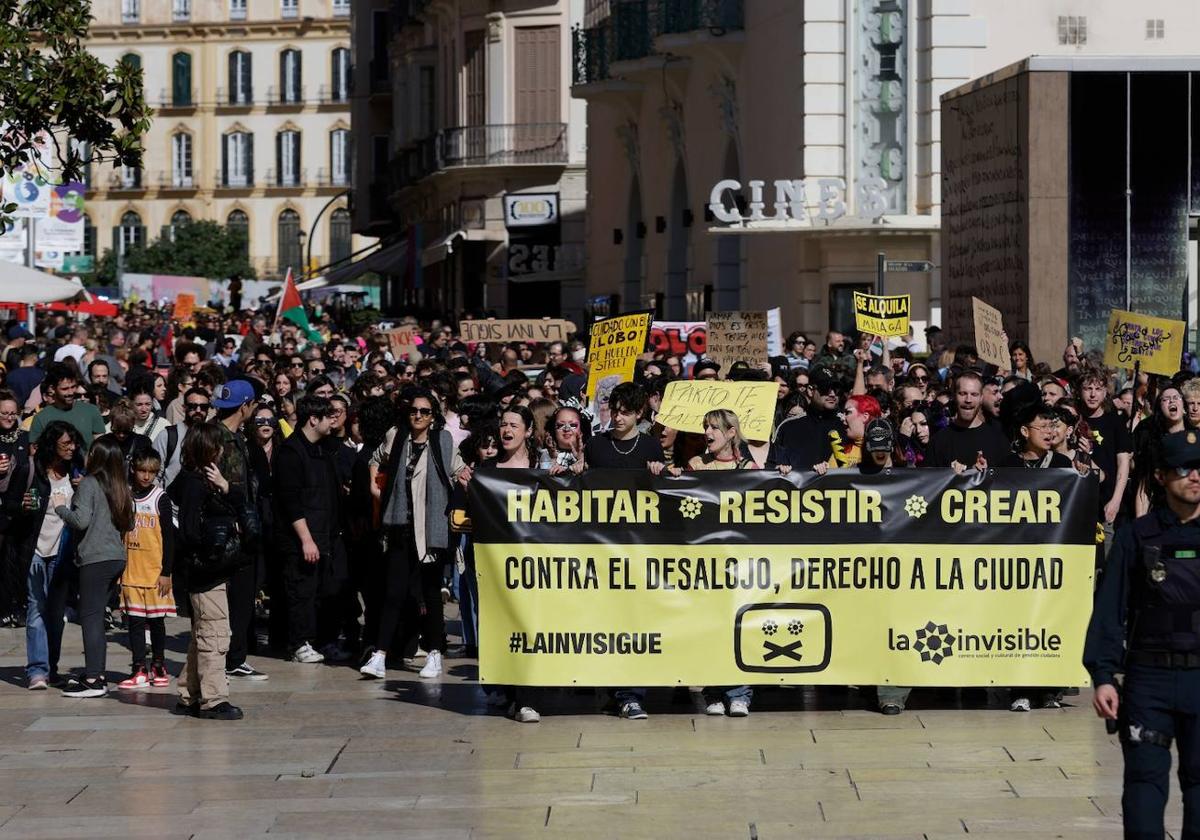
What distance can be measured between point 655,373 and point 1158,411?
585 cm

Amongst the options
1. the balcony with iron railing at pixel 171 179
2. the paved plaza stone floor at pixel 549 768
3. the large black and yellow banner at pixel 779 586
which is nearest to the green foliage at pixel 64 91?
the paved plaza stone floor at pixel 549 768

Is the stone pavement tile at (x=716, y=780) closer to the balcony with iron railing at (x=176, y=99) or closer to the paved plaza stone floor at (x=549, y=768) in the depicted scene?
the paved plaza stone floor at (x=549, y=768)

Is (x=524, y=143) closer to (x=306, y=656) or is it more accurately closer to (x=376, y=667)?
(x=306, y=656)

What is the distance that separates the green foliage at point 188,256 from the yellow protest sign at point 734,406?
289 feet

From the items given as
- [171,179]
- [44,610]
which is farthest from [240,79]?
[44,610]

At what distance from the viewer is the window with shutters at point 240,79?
345ft

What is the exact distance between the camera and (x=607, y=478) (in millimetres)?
11188

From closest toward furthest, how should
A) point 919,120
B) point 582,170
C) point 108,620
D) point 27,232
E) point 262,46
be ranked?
1. point 108,620
2. point 919,120
3. point 27,232
4. point 582,170
5. point 262,46

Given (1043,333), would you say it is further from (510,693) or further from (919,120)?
(510,693)

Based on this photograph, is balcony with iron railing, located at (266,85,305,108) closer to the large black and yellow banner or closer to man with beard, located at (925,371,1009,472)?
man with beard, located at (925,371,1009,472)

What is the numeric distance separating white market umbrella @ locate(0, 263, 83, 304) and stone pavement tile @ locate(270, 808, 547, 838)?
1232 centimetres

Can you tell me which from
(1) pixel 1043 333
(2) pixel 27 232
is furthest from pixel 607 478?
(2) pixel 27 232

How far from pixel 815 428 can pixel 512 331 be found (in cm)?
1277

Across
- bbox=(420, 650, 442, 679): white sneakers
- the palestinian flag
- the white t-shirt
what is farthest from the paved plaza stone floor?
the palestinian flag
